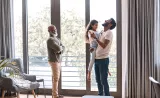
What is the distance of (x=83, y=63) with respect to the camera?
17.1ft

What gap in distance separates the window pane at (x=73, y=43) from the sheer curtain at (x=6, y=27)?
1159 millimetres

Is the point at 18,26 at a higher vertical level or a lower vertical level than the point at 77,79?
higher

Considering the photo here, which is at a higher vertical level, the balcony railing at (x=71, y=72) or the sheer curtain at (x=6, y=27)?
the sheer curtain at (x=6, y=27)

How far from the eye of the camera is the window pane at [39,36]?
5.38 metres

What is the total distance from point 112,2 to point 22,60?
2394 mm

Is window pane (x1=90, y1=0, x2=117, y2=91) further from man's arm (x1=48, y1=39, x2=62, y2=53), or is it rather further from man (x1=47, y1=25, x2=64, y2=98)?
man's arm (x1=48, y1=39, x2=62, y2=53)

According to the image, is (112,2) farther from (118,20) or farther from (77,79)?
(77,79)

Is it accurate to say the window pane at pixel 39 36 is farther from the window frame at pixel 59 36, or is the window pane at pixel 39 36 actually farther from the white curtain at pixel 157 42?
the white curtain at pixel 157 42

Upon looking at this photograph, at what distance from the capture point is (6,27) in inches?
210

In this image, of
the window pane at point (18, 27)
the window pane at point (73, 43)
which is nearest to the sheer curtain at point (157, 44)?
the window pane at point (73, 43)

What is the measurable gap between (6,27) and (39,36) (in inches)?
29.7

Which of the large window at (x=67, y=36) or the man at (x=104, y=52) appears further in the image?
the large window at (x=67, y=36)

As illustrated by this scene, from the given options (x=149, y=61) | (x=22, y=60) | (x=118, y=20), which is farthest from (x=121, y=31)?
(x=22, y=60)

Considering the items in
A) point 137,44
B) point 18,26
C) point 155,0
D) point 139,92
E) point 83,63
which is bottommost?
point 139,92
